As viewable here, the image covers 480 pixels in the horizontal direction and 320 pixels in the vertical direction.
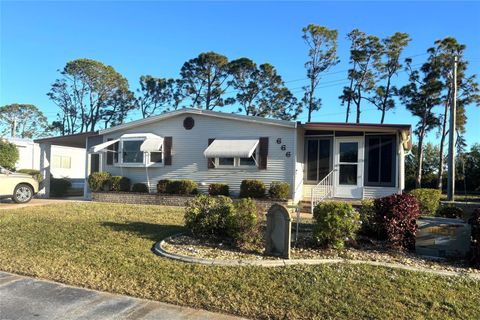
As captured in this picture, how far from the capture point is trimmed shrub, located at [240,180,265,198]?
45.1ft

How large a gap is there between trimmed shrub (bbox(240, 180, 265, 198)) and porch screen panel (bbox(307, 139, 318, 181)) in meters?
2.03

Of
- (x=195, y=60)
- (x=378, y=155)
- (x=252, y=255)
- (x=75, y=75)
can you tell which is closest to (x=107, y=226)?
(x=252, y=255)

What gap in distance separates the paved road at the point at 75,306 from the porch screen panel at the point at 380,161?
35.3ft

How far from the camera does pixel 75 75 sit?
143 ft

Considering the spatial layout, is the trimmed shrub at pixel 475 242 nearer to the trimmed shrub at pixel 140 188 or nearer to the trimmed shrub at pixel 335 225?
the trimmed shrub at pixel 335 225

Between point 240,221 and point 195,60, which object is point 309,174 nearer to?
point 240,221

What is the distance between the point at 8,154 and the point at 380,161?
2164 centimetres

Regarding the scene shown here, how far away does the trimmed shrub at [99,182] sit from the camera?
15914mm

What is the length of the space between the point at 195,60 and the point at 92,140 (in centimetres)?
2336

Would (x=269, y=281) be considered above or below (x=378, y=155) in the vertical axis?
below

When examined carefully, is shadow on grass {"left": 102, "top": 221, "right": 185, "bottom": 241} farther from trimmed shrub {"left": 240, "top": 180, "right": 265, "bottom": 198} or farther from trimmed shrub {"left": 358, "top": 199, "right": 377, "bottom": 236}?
trimmed shrub {"left": 240, "top": 180, "right": 265, "bottom": 198}

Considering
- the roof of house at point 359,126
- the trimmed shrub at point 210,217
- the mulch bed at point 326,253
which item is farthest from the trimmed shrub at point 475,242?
the roof of house at point 359,126

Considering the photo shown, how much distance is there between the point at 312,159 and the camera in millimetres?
14617

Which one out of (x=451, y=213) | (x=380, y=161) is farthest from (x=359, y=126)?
(x=451, y=213)
